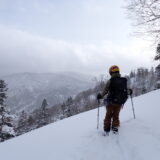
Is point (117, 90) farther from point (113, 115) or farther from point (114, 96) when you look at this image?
point (113, 115)

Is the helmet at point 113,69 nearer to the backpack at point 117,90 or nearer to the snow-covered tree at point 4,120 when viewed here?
the backpack at point 117,90

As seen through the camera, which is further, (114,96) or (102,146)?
(114,96)

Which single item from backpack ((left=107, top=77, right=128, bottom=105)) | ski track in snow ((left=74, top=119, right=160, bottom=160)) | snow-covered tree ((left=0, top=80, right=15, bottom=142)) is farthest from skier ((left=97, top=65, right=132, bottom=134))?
snow-covered tree ((left=0, top=80, right=15, bottom=142))

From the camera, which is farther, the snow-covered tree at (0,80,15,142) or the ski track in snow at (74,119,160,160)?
the snow-covered tree at (0,80,15,142)

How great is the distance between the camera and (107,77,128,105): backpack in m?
6.27

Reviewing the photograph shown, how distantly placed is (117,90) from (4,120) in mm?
18770

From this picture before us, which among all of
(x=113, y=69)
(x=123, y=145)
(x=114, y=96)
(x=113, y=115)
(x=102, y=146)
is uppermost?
(x=113, y=69)

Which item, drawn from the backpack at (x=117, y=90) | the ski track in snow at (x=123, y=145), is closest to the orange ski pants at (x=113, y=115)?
the backpack at (x=117, y=90)

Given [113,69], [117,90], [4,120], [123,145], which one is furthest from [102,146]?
[4,120]

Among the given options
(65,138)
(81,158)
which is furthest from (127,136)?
(65,138)

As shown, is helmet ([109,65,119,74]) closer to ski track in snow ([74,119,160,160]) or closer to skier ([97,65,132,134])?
skier ([97,65,132,134])

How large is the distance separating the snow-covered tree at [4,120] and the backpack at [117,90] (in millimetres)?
17531

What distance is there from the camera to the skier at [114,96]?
626cm

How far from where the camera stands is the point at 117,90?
20.8ft
